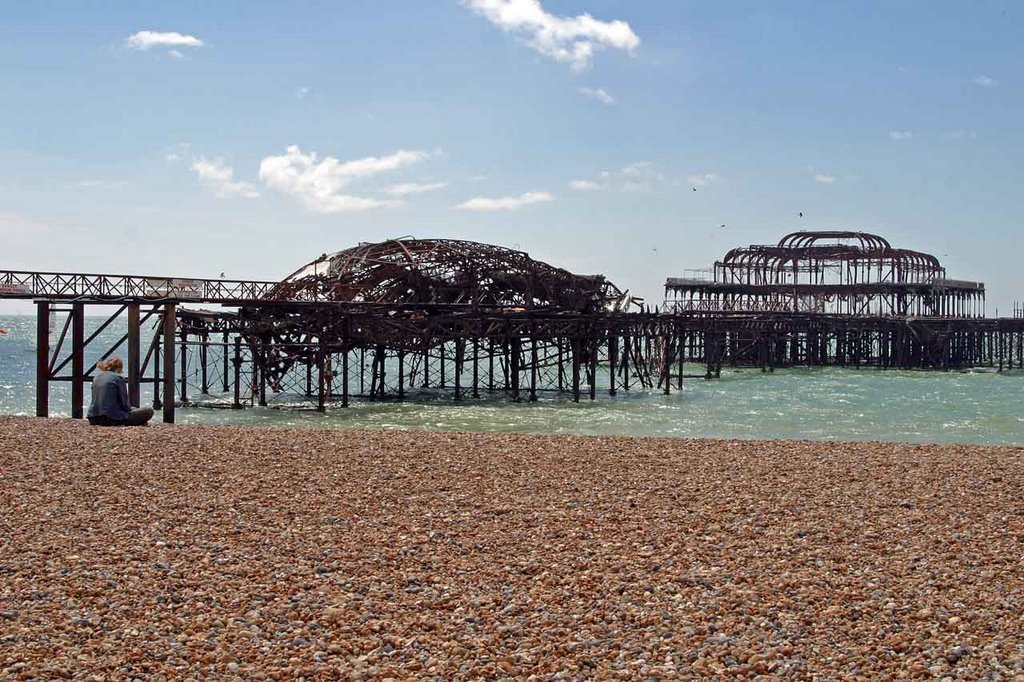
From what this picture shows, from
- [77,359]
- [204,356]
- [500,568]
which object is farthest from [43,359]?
[500,568]

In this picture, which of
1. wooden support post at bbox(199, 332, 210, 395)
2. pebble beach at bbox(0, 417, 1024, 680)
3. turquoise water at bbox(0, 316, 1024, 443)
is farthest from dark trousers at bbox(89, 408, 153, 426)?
wooden support post at bbox(199, 332, 210, 395)

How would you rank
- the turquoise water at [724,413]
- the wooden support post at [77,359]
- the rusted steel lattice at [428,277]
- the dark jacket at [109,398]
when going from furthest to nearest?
the rusted steel lattice at [428,277], the turquoise water at [724,413], the wooden support post at [77,359], the dark jacket at [109,398]

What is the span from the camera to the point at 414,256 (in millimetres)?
38719

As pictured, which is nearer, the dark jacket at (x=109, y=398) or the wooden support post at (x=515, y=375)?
the dark jacket at (x=109, y=398)

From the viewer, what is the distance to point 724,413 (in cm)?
3509

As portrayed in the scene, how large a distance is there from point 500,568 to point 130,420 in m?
11.4

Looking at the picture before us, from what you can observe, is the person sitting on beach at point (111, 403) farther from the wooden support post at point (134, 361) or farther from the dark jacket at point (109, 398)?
the wooden support post at point (134, 361)

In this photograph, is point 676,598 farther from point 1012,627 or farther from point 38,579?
point 38,579

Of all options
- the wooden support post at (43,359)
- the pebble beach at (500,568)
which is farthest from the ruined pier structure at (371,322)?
the pebble beach at (500,568)

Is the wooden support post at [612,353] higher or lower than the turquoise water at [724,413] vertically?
higher

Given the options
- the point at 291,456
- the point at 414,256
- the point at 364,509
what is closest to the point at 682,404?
the point at 414,256

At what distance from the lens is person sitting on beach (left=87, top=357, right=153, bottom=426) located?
17.5 metres

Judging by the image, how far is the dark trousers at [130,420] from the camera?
691 inches

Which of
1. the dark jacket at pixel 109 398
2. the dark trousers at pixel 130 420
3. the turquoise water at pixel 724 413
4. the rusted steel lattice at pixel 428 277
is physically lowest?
the turquoise water at pixel 724 413
